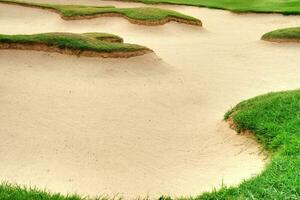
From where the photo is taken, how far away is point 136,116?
37.3ft

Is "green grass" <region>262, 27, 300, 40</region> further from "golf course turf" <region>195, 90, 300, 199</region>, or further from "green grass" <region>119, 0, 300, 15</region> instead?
"golf course turf" <region>195, 90, 300, 199</region>

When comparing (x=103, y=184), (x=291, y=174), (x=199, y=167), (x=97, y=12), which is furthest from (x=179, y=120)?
(x=97, y=12)

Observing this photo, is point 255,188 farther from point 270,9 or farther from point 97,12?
point 270,9

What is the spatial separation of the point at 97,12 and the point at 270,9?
8166 millimetres

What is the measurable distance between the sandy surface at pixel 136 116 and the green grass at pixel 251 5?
5982 millimetres

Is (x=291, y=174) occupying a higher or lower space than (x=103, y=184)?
higher

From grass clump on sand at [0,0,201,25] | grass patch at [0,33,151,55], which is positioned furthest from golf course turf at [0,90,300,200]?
grass clump on sand at [0,0,201,25]

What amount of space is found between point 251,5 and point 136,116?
16306mm

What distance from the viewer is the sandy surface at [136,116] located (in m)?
8.74

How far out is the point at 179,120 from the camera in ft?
37.3

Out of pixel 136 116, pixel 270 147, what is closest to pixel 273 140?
pixel 270 147

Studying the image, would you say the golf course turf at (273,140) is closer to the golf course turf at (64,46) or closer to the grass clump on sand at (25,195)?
the grass clump on sand at (25,195)

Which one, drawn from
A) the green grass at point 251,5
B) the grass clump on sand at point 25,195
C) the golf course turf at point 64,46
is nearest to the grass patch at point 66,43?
the golf course turf at point 64,46

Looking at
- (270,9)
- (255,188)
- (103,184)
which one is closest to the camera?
(255,188)
